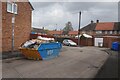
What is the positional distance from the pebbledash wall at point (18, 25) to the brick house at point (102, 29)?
153 ft

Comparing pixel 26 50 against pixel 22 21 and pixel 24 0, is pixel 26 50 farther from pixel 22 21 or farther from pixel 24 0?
pixel 24 0

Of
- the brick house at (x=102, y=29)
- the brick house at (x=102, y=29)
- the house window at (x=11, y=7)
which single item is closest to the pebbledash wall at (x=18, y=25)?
the house window at (x=11, y=7)

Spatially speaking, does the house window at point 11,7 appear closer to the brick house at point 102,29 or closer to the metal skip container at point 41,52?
the metal skip container at point 41,52

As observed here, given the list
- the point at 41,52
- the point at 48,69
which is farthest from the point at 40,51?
the point at 48,69

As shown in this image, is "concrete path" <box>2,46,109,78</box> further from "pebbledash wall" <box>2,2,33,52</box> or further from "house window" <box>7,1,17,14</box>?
"house window" <box>7,1,17,14</box>

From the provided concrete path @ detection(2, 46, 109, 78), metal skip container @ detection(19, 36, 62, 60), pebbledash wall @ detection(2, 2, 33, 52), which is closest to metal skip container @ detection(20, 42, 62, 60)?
metal skip container @ detection(19, 36, 62, 60)

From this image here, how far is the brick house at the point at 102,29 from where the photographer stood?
66188mm

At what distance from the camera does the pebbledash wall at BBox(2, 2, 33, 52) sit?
17188 mm

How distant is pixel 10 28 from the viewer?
58.5 feet

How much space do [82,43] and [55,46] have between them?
29.5m

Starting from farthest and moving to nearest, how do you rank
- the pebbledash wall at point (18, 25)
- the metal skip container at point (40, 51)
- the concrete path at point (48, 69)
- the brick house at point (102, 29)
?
the brick house at point (102, 29) → the pebbledash wall at point (18, 25) → the metal skip container at point (40, 51) → the concrete path at point (48, 69)

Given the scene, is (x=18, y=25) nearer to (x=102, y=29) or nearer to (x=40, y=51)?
(x=40, y=51)

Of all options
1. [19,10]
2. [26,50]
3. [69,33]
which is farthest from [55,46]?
[69,33]

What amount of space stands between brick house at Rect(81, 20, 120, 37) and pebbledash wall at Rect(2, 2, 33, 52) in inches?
1840
